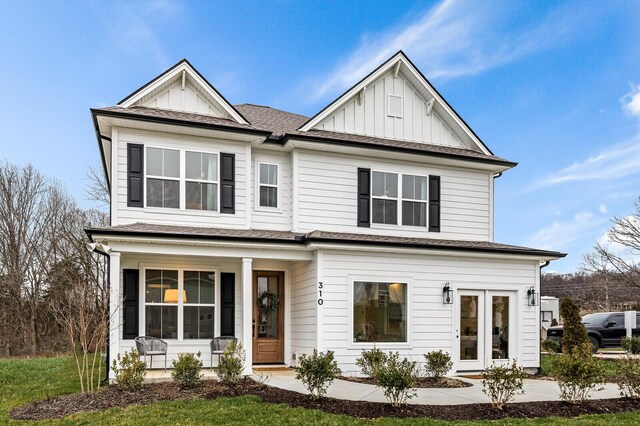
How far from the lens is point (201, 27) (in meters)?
16.1

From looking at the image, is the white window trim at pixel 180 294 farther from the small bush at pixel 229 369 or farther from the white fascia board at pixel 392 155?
the white fascia board at pixel 392 155

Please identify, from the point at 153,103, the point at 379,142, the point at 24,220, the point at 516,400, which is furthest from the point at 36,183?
the point at 516,400

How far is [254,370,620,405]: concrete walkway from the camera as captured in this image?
29.3 ft

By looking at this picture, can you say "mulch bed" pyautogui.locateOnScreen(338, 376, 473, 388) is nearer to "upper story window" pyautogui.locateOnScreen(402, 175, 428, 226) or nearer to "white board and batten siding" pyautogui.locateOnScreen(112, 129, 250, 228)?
"upper story window" pyautogui.locateOnScreen(402, 175, 428, 226)

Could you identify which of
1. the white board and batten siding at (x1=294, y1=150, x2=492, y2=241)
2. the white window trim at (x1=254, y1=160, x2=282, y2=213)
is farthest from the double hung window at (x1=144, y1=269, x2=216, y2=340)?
the white board and batten siding at (x1=294, y1=150, x2=492, y2=241)

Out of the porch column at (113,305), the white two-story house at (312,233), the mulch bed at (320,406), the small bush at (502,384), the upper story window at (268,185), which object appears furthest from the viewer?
the upper story window at (268,185)

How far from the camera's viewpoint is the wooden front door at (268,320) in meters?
12.8

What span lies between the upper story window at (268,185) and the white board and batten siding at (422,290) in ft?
7.12

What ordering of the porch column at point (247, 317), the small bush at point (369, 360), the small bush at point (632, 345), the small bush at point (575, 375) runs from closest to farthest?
the small bush at point (575, 375)
the small bush at point (369, 360)
the porch column at point (247, 317)
the small bush at point (632, 345)

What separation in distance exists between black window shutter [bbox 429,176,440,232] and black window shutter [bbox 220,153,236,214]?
5055 mm

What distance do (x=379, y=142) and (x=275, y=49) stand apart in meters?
6.63

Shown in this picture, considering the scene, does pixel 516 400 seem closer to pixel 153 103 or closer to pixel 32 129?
pixel 153 103

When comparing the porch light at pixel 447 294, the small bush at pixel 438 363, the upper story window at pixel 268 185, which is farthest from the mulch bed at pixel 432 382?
the upper story window at pixel 268 185

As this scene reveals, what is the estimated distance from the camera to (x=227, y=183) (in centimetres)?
1205
